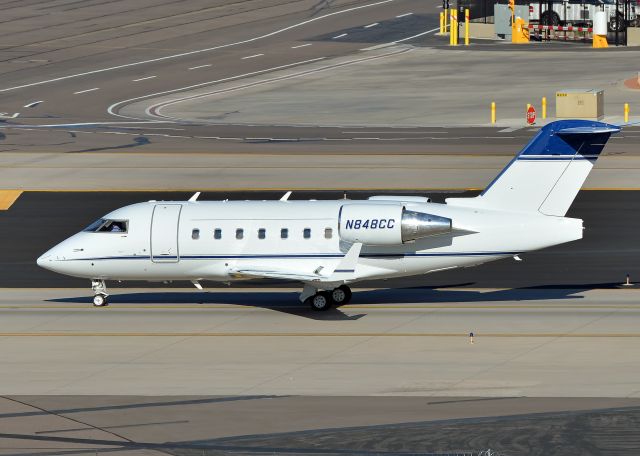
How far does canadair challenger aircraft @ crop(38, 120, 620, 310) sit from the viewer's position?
3934 centimetres

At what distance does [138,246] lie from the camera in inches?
1608

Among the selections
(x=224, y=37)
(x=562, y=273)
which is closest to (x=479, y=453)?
(x=562, y=273)

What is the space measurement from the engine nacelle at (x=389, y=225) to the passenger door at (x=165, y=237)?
4764 mm

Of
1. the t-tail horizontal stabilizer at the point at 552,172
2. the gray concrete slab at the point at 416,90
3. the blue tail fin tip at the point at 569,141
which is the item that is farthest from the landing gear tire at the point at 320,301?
the gray concrete slab at the point at 416,90

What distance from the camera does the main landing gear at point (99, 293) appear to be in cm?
4225

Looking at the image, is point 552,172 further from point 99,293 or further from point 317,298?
point 99,293

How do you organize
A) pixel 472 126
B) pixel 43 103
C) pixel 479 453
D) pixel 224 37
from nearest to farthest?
pixel 479 453 < pixel 472 126 < pixel 43 103 < pixel 224 37

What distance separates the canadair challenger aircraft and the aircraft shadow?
2079 mm

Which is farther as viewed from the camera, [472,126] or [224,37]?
[224,37]

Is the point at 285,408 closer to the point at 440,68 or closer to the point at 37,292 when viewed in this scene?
the point at 37,292

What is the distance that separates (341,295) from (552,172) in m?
7.02

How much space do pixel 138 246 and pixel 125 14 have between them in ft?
266

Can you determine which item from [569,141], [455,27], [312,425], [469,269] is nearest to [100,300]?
[469,269]

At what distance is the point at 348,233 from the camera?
3941 cm
